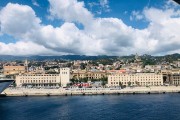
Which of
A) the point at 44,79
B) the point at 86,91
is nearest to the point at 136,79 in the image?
the point at 86,91

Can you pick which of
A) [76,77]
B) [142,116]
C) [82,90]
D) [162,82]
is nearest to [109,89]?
[82,90]

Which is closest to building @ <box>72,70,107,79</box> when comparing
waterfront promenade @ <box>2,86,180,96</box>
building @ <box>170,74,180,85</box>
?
building @ <box>170,74,180,85</box>

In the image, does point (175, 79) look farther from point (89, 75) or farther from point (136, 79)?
point (89, 75)

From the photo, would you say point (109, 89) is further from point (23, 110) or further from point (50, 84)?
point (23, 110)

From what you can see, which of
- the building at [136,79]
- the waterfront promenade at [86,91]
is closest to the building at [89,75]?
the building at [136,79]

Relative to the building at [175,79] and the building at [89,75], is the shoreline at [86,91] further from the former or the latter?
the building at [89,75]

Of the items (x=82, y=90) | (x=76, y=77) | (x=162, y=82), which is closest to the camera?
(x=82, y=90)
